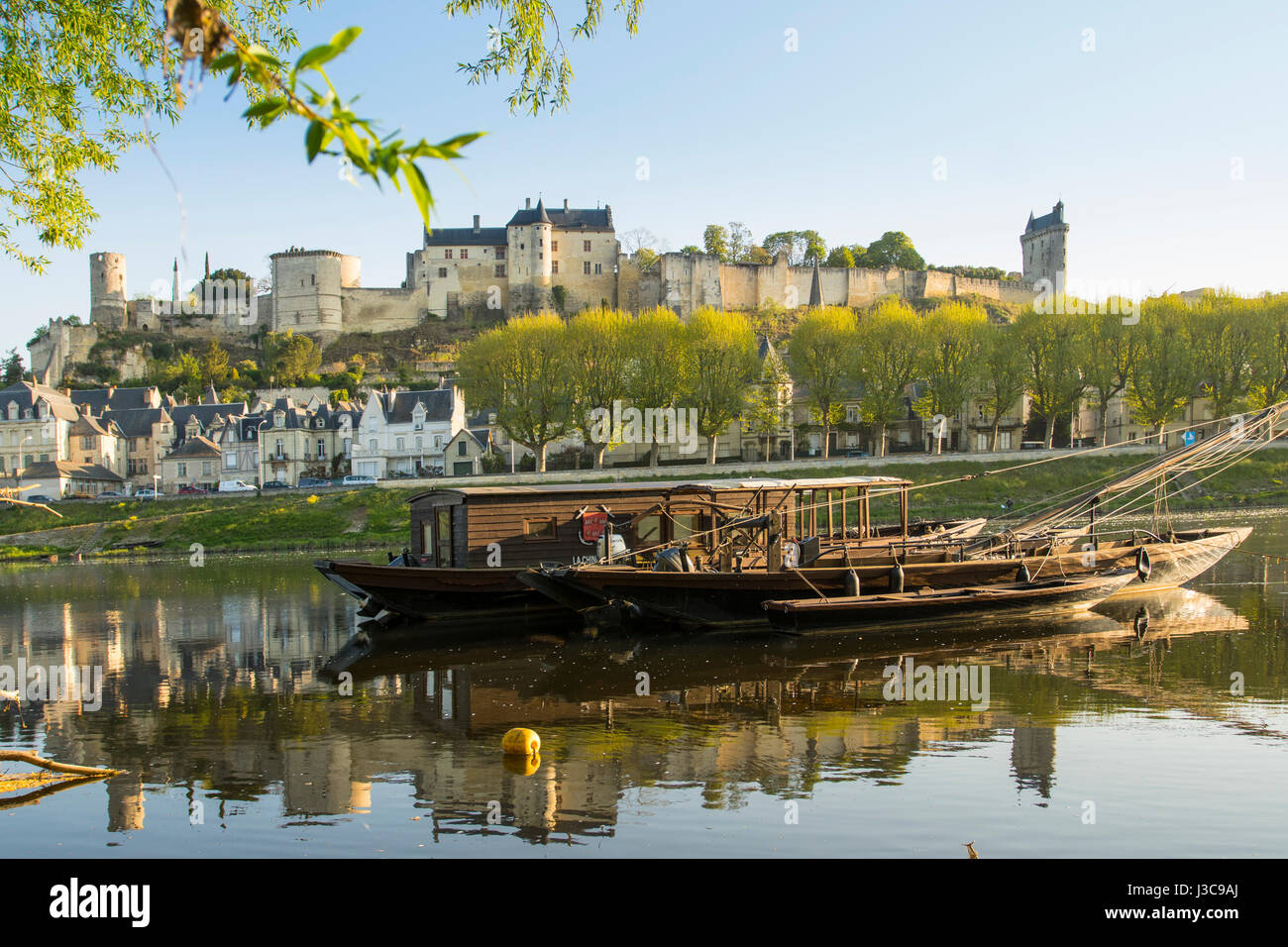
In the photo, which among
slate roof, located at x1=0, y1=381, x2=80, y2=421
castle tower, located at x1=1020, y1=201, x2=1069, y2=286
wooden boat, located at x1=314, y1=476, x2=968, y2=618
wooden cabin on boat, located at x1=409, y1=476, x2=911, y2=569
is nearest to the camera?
wooden boat, located at x1=314, y1=476, x2=968, y2=618

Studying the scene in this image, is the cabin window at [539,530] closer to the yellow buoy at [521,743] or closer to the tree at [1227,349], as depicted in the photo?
the yellow buoy at [521,743]

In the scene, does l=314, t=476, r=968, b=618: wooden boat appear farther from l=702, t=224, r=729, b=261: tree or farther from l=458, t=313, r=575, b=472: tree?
l=702, t=224, r=729, b=261: tree

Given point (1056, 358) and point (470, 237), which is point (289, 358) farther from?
point (1056, 358)

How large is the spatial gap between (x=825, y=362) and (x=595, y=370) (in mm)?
16322

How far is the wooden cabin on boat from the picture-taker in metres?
24.7

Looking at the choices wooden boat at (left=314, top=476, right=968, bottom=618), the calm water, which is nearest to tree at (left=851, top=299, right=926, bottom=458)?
wooden boat at (left=314, top=476, right=968, bottom=618)

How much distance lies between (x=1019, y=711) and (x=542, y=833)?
7.53 metres

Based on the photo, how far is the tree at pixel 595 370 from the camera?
6556cm

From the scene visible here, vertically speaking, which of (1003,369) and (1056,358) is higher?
(1056,358)

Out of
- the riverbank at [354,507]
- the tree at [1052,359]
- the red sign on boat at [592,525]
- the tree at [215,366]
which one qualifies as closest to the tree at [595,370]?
the riverbank at [354,507]

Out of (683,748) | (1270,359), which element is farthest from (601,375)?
(683,748)

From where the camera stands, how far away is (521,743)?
11.6 meters

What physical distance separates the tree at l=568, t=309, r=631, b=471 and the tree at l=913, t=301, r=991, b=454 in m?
20.6
